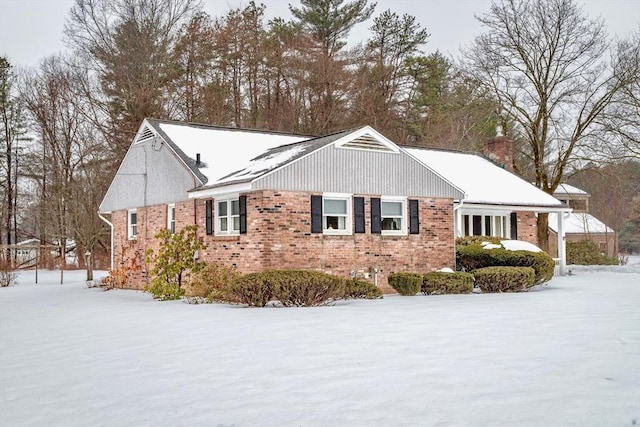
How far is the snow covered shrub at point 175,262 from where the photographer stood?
20125mm

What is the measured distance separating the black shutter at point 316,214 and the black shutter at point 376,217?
6.56 feet

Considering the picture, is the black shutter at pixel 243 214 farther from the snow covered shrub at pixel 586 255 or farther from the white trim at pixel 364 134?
the snow covered shrub at pixel 586 255

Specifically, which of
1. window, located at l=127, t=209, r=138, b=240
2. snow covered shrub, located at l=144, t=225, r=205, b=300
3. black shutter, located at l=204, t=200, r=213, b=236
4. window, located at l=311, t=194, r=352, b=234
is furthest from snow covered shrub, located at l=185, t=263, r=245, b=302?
window, located at l=127, t=209, r=138, b=240

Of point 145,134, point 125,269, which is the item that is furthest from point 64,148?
point 125,269

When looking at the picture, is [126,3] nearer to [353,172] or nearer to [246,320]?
[353,172]

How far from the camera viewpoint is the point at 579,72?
112 ft

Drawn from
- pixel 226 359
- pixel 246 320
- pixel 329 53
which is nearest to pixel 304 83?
pixel 329 53

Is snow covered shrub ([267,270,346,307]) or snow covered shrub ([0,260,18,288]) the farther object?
snow covered shrub ([0,260,18,288])

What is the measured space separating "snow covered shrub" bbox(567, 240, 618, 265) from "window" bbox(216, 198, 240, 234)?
74.8ft

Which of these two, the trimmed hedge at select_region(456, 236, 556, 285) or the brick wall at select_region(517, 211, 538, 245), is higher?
the brick wall at select_region(517, 211, 538, 245)

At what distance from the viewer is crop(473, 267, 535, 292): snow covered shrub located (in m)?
20.7

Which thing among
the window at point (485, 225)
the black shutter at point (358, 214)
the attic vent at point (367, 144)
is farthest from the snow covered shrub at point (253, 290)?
the window at point (485, 225)

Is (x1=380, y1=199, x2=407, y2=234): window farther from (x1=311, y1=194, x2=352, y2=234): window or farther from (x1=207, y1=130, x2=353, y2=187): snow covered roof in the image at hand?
(x1=207, y1=130, x2=353, y2=187): snow covered roof

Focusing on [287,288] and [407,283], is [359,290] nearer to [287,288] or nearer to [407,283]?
[407,283]
